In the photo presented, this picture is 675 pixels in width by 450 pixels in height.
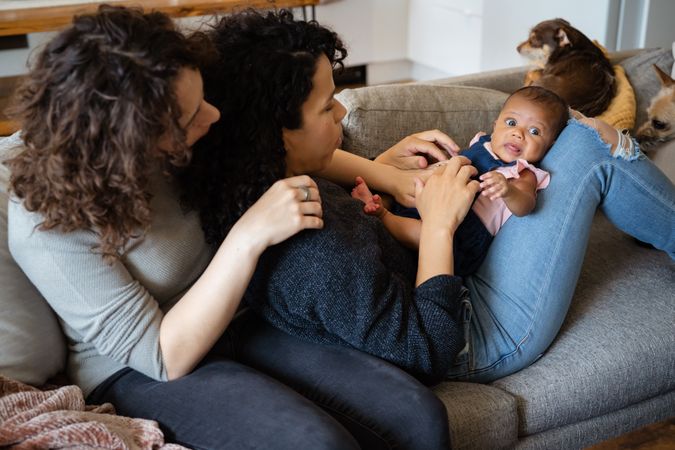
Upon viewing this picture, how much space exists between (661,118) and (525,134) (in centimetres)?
78

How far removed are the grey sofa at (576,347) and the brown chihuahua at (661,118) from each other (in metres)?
0.34

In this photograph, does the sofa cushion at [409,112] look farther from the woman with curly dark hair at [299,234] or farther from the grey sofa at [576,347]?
the woman with curly dark hair at [299,234]

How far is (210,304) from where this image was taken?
1.20m

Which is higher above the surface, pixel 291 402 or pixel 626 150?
pixel 626 150

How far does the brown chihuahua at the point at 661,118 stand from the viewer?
2.16 metres

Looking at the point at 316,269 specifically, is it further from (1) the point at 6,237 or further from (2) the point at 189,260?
(1) the point at 6,237

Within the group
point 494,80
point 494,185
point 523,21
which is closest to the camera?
point 494,185

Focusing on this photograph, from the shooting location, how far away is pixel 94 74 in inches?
41.9

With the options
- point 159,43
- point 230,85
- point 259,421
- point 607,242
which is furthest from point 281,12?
point 607,242

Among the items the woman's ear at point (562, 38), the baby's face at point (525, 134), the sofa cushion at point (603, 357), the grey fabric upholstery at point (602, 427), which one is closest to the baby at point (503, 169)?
the baby's face at point (525, 134)

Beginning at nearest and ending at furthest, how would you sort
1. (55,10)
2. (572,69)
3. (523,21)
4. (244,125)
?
(244,125) → (572,69) → (55,10) → (523,21)

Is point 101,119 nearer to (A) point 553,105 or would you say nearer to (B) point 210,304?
(B) point 210,304

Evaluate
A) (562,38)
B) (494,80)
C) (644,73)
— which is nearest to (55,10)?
(494,80)

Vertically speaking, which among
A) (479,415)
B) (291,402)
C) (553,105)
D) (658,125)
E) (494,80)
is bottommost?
(479,415)
